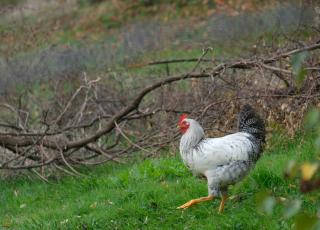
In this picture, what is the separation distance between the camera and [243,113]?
700cm

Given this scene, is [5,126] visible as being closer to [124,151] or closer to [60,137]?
[60,137]

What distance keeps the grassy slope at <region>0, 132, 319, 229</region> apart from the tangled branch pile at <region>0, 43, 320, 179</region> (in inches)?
13.8

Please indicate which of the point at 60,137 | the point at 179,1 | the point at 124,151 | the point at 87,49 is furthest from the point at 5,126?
the point at 179,1

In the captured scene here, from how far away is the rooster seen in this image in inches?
259

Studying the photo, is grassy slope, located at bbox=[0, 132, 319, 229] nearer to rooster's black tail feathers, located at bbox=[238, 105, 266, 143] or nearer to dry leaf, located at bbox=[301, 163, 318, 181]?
rooster's black tail feathers, located at bbox=[238, 105, 266, 143]

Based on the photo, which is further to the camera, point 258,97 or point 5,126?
point 5,126

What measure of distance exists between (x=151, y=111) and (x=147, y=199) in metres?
2.86

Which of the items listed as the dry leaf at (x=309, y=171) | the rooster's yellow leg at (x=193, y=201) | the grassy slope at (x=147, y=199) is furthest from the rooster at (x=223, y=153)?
the dry leaf at (x=309, y=171)

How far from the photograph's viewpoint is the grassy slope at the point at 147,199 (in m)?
6.78

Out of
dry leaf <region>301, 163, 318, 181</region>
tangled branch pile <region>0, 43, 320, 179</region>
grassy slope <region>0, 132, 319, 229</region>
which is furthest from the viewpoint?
tangled branch pile <region>0, 43, 320, 179</region>

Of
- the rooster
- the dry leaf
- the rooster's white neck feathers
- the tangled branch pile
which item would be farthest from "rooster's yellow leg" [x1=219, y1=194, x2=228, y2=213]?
the dry leaf

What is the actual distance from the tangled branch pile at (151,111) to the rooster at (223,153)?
123 centimetres

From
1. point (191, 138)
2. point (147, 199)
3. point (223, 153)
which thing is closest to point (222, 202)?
point (223, 153)

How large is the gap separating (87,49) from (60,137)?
990cm
